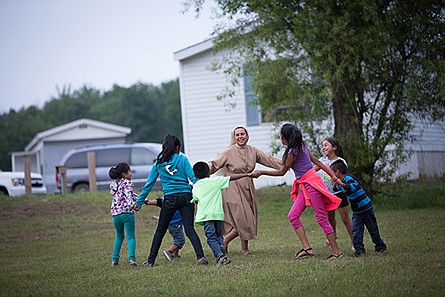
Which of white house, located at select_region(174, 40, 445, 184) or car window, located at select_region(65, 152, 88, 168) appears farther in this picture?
car window, located at select_region(65, 152, 88, 168)

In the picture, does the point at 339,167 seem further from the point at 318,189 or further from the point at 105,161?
the point at 105,161

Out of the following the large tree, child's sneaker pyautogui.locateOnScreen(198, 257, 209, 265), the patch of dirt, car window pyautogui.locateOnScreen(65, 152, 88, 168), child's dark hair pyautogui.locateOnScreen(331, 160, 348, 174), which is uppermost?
the large tree

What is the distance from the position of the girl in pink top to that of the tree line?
2577 inches

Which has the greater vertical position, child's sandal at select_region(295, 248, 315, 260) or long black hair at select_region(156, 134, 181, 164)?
long black hair at select_region(156, 134, 181, 164)

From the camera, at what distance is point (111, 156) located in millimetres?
28188

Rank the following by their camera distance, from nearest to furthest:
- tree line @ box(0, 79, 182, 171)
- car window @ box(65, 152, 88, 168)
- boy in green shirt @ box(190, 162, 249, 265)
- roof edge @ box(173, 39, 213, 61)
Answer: boy in green shirt @ box(190, 162, 249, 265)
roof edge @ box(173, 39, 213, 61)
car window @ box(65, 152, 88, 168)
tree line @ box(0, 79, 182, 171)

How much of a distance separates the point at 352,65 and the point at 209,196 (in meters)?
8.69

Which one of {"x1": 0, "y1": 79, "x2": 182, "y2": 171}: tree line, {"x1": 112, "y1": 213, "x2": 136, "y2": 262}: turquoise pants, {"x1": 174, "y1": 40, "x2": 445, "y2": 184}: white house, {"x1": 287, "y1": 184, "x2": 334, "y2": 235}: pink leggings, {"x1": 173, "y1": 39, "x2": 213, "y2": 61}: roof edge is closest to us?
{"x1": 287, "y1": 184, "x2": 334, "y2": 235}: pink leggings

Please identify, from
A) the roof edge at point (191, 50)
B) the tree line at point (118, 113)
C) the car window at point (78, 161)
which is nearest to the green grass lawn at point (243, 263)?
the car window at point (78, 161)

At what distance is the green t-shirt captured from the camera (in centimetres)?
1027

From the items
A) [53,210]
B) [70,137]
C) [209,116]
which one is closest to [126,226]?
[53,210]

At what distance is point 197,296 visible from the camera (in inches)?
303

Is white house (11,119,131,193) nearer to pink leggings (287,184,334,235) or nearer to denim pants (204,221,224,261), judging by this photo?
denim pants (204,221,224,261)

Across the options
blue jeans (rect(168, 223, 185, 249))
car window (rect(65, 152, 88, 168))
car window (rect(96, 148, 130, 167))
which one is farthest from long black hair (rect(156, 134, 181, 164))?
car window (rect(65, 152, 88, 168))
